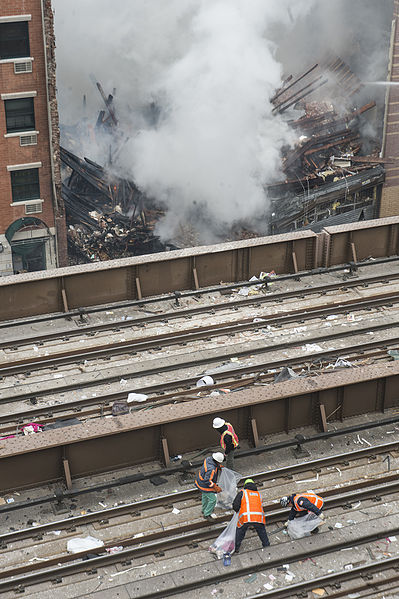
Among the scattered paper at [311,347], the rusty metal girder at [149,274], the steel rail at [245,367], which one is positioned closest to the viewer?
the steel rail at [245,367]

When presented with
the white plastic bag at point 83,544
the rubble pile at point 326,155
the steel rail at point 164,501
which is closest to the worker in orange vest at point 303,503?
the steel rail at point 164,501

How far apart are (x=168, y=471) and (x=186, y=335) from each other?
3762 millimetres

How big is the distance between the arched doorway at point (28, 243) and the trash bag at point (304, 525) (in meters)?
12.3

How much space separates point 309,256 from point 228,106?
288 inches

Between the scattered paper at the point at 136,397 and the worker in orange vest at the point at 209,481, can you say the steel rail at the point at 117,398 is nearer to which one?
the scattered paper at the point at 136,397

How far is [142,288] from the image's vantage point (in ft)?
52.0

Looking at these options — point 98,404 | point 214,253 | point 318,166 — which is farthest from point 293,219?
point 98,404

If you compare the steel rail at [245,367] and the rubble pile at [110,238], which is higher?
the rubble pile at [110,238]

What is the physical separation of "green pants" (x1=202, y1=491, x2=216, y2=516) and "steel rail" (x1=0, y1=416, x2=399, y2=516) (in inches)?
33.4

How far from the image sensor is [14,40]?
1903 cm

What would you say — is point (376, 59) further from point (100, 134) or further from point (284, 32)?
point (100, 134)

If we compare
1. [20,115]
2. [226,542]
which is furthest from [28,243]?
[226,542]

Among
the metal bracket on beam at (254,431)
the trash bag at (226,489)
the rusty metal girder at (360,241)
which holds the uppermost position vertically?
the rusty metal girder at (360,241)

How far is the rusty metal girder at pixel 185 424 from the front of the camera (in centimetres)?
1103
